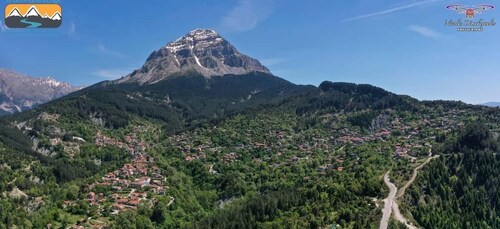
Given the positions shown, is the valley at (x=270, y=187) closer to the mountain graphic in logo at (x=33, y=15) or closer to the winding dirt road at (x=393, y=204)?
the winding dirt road at (x=393, y=204)

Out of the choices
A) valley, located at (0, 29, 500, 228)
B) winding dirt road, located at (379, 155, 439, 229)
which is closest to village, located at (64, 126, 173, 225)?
valley, located at (0, 29, 500, 228)

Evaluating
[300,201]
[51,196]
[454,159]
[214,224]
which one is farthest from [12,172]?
[454,159]

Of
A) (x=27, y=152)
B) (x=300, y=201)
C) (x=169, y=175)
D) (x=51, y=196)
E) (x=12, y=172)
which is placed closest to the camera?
(x=300, y=201)

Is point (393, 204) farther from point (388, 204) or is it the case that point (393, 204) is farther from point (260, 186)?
point (260, 186)

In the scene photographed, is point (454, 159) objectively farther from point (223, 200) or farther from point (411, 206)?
point (223, 200)

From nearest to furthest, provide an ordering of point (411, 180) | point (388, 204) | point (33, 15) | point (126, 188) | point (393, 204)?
point (33, 15) < point (388, 204) < point (393, 204) < point (411, 180) < point (126, 188)

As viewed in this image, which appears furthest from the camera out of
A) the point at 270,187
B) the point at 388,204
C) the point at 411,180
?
the point at 270,187

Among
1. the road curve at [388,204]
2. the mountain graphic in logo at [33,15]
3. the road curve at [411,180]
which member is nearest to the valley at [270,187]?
the road curve at [388,204]

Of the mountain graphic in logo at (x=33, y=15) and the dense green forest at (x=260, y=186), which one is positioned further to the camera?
the dense green forest at (x=260, y=186)

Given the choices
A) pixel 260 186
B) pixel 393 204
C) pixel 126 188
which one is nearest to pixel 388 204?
pixel 393 204
